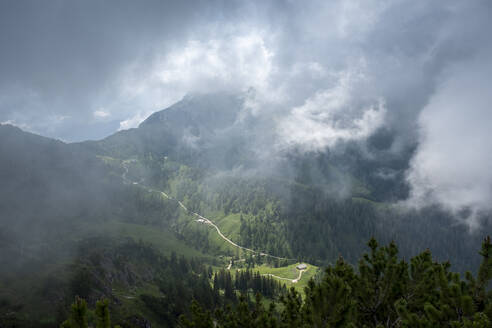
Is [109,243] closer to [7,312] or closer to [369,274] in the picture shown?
[7,312]

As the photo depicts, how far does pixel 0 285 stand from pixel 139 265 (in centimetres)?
6845

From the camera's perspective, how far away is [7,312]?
75812 mm

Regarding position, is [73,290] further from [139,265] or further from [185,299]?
[139,265]

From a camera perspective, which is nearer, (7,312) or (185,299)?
(7,312)

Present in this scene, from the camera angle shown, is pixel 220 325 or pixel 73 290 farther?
pixel 73 290

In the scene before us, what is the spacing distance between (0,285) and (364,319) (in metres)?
129

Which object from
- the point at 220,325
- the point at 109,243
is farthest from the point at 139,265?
the point at 220,325

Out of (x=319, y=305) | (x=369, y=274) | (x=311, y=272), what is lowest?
(x=311, y=272)

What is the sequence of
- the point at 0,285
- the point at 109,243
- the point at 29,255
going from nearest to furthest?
the point at 0,285, the point at 29,255, the point at 109,243

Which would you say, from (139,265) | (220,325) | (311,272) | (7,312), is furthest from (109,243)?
(220,325)

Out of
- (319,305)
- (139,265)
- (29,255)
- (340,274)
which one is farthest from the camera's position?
(139,265)

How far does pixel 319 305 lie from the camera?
14883mm

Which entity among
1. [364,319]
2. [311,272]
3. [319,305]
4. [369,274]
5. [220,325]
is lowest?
[311,272]

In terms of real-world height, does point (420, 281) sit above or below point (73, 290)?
above
